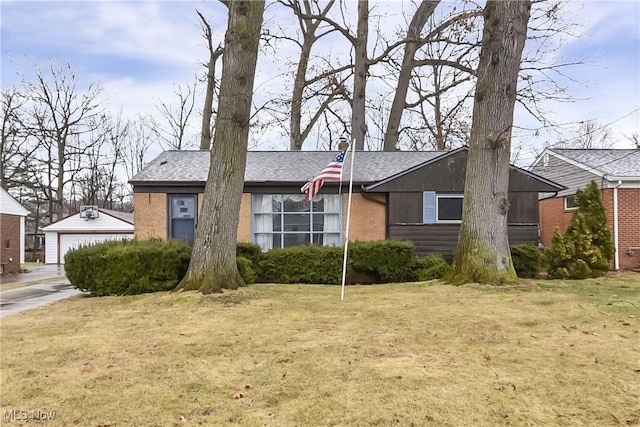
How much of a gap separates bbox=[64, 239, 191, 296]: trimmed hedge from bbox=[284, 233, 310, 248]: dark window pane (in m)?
4.37

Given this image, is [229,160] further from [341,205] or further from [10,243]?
[10,243]

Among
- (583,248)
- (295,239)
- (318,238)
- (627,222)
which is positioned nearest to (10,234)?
(295,239)

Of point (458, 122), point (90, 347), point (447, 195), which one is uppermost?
point (458, 122)

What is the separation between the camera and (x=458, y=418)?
10.7 ft

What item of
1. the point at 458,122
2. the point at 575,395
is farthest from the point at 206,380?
the point at 458,122

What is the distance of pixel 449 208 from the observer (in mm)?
13422

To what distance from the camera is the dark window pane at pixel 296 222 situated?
1391 cm

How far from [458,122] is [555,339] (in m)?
19.4

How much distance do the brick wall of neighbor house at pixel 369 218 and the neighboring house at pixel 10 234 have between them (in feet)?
47.5

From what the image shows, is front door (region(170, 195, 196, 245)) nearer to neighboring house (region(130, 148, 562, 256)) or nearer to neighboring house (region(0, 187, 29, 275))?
neighboring house (region(130, 148, 562, 256))

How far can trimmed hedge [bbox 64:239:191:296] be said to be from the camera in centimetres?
955

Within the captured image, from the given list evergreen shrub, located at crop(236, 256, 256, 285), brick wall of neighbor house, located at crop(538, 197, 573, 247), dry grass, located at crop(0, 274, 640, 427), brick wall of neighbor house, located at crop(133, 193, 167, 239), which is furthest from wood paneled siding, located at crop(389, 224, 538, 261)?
brick wall of neighbor house, located at crop(133, 193, 167, 239)

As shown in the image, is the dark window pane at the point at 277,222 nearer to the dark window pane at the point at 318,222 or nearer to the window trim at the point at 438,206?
the dark window pane at the point at 318,222

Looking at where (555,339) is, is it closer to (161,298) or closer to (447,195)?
(161,298)
